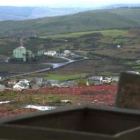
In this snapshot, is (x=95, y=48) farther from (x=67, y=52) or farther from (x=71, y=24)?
(x=71, y=24)

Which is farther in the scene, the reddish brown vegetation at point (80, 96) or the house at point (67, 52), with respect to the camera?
the house at point (67, 52)

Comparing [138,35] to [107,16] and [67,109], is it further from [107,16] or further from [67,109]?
[67,109]

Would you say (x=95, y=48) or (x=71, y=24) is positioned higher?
(x=71, y=24)

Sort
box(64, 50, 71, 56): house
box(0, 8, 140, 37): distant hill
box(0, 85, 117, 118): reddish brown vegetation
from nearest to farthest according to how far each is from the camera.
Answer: box(0, 85, 117, 118): reddish brown vegetation, box(64, 50, 71, 56): house, box(0, 8, 140, 37): distant hill

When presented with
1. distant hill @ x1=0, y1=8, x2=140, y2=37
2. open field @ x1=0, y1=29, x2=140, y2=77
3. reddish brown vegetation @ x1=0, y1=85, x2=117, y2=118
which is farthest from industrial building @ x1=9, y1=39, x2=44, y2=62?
reddish brown vegetation @ x1=0, y1=85, x2=117, y2=118

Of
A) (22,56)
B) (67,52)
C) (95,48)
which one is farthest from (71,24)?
(22,56)

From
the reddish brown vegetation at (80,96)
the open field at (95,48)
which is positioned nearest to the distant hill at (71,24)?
the open field at (95,48)

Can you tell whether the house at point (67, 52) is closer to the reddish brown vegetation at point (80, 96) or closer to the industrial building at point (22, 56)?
the industrial building at point (22, 56)

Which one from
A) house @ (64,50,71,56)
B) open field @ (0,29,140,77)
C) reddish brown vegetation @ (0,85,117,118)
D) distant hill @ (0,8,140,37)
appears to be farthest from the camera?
distant hill @ (0,8,140,37)

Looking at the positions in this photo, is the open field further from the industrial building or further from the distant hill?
the distant hill

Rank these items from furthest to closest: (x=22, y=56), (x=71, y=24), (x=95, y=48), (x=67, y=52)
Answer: (x=71, y=24)
(x=95, y=48)
(x=67, y=52)
(x=22, y=56)

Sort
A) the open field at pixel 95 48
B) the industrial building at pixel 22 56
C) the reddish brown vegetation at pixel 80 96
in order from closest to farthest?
the reddish brown vegetation at pixel 80 96, the open field at pixel 95 48, the industrial building at pixel 22 56
